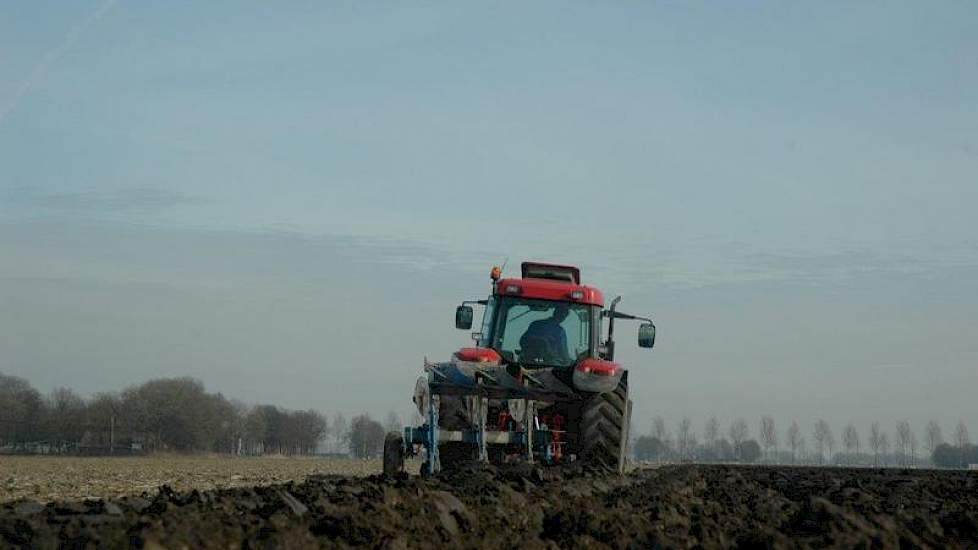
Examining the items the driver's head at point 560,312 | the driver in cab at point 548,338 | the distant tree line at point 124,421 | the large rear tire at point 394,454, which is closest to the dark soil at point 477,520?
the large rear tire at point 394,454

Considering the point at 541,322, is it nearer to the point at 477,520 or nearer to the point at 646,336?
the point at 646,336

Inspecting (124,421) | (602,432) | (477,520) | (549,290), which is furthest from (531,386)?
(124,421)

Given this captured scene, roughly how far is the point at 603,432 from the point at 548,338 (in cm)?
192

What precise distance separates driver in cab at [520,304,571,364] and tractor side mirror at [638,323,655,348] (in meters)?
1.06

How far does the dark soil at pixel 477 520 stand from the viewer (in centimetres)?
700

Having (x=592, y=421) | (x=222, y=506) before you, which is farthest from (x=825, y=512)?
(x=592, y=421)

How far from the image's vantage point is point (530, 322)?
56.6ft

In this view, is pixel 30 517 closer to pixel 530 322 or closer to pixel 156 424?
pixel 530 322

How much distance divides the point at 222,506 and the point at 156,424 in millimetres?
92427

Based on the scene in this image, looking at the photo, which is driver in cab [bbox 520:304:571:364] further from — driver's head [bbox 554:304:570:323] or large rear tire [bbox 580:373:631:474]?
large rear tire [bbox 580:373:631:474]

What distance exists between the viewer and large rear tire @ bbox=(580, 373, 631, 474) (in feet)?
51.6

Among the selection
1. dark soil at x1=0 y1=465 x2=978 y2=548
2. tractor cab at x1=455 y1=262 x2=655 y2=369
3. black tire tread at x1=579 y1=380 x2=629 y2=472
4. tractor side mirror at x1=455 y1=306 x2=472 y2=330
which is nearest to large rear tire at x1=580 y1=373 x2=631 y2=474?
black tire tread at x1=579 y1=380 x2=629 y2=472

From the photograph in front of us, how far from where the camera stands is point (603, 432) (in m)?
15.8

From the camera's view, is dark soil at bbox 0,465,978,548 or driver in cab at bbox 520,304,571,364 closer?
dark soil at bbox 0,465,978,548
